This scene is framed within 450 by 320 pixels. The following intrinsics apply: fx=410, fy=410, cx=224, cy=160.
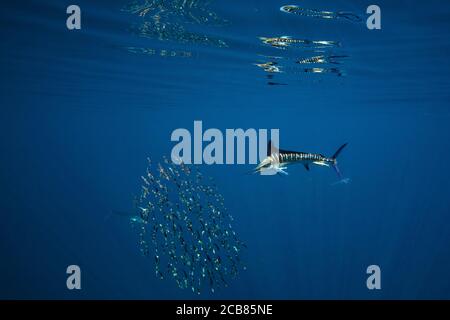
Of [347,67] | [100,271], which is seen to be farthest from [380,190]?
[347,67]

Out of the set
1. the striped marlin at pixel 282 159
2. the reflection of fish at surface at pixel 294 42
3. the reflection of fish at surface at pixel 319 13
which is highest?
the reflection of fish at surface at pixel 294 42

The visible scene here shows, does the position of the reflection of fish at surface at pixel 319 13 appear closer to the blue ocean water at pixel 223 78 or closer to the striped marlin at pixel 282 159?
the blue ocean water at pixel 223 78

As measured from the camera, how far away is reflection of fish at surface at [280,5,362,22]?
9.16 meters

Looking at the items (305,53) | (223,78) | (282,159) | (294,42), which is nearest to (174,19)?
(294,42)

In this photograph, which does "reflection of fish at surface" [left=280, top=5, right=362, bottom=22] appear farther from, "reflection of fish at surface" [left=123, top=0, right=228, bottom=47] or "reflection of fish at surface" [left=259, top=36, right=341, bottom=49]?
"reflection of fish at surface" [left=259, top=36, right=341, bottom=49]

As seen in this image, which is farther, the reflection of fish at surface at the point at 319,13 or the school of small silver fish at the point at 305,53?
the school of small silver fish at the point at 305,53

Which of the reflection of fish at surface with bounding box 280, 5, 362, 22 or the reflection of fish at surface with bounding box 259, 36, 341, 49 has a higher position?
the reflection of fish at surface with bounding box 259, 36, 341, 49

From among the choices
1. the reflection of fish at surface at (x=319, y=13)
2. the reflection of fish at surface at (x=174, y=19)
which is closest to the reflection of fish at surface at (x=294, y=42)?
the reflection of fish at surface at (x=174, y=19)

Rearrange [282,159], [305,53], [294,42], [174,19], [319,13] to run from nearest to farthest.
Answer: [282,159]
[319,13]
[174,19]
[294,42]
[305,53]

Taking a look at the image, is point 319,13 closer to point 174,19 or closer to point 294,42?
point 294,42

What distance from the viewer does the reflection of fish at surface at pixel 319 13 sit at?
30.0 ft

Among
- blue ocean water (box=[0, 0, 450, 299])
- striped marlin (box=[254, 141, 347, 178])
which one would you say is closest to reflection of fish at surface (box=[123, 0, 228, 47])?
blue ocean water (box=[0, 0, 450, 299])

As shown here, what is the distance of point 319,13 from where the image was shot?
9414mm

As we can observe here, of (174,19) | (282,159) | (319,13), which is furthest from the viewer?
(174,19)
